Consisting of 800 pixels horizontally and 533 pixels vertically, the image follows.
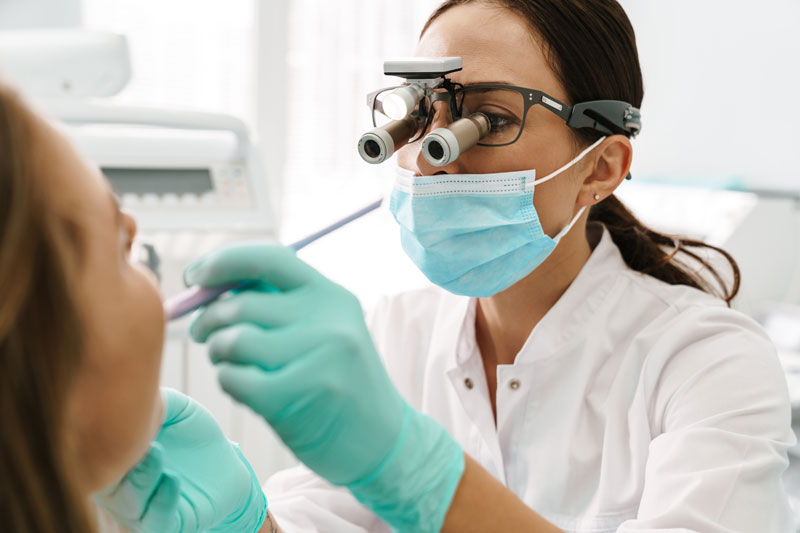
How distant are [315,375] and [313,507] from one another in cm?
76

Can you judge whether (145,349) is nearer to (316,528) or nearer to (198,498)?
(198,498)

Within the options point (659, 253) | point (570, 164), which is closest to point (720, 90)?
point (659, 253)

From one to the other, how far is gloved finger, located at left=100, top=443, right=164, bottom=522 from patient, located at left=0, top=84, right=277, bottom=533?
0.65ft

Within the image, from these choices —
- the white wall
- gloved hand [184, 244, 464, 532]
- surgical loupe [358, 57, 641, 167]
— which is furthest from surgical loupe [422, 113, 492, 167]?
the white wall

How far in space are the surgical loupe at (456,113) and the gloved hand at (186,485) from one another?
19.2 inches

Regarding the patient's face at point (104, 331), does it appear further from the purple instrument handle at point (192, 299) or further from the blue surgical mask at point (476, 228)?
the blue surgical mask at point (476, 228)

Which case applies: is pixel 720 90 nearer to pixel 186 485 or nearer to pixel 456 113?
pixel 456 113

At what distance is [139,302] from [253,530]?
576 millimetres

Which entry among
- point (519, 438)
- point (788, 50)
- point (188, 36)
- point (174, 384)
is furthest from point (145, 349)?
point (788, 50)

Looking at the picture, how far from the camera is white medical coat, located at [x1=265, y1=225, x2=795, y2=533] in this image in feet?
3.56

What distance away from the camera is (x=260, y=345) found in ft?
2.25

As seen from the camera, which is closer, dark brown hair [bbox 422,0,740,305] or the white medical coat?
the white medical coat

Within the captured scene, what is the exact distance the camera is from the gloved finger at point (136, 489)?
0.85 m

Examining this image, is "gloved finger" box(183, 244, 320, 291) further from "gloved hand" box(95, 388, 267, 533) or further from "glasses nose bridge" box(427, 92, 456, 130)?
"glasses nose bridge" box(427, 92, 456, 130)
